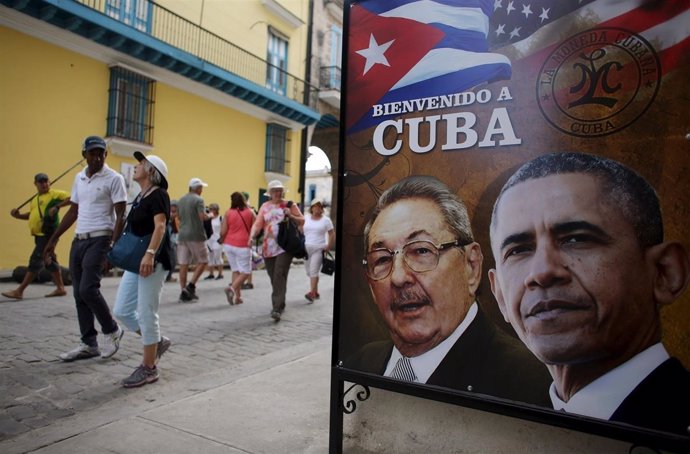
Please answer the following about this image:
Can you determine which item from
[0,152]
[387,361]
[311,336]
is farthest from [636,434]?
[0,152]

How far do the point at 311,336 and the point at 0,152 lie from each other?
837 cm

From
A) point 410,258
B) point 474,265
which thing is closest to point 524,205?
point 474,265

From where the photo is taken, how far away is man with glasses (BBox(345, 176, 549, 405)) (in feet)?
6.66

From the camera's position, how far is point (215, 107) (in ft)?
51.7

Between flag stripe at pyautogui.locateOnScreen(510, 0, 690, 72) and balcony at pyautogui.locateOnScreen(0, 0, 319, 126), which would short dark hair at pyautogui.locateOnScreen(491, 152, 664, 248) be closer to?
flag stripe at pyautogui.locateOnScreen(510, 0, 690, 72)

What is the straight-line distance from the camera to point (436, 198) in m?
2.20

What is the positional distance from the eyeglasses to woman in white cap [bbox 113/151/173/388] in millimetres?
2083

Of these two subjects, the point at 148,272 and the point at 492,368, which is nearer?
the point at 492,368

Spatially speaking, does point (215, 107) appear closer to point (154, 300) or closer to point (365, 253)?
point (154, 300)

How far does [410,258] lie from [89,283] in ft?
10.6

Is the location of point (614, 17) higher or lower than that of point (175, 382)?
higher

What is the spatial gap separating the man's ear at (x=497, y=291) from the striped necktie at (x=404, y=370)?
50cm

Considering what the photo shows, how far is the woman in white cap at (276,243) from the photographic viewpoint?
655 cm

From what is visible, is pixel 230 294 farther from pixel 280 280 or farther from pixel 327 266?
pixel 327 266
